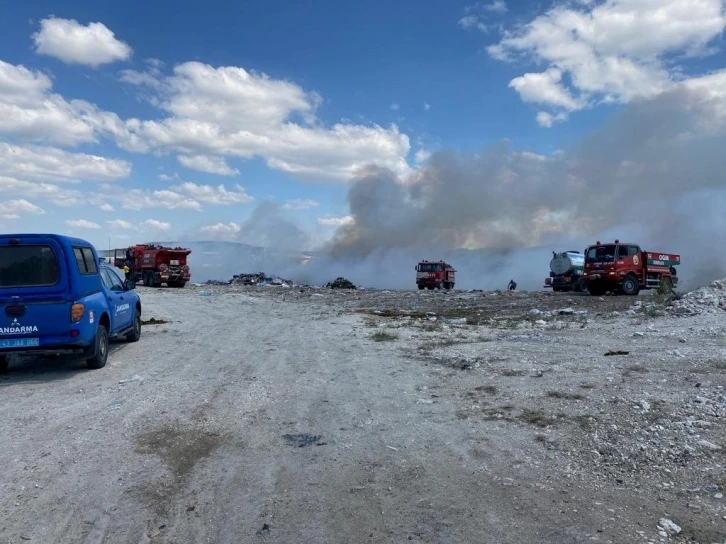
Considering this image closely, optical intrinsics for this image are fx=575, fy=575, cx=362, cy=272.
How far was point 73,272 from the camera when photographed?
28.6 ft

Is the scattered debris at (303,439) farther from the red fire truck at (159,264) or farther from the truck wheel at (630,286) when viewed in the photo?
the red fire truck at (159,264)

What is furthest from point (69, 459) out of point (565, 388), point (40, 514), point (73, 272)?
point (565, 388)

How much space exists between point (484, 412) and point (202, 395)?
362cm

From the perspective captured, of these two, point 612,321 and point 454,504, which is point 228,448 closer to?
point 454,504

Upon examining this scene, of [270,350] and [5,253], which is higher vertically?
[5,253]

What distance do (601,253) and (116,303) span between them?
22.2 meters

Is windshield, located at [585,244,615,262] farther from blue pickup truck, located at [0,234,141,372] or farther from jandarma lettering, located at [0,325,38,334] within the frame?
jandarma lettering, located at [0,325,38,334]

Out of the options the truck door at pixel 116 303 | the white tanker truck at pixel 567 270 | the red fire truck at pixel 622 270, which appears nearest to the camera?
the truck door at pixel 116 303

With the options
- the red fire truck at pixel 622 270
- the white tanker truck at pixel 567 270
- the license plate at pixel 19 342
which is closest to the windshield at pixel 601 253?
the red fire truck at pixel 622 270

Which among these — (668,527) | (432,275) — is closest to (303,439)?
(668,527)

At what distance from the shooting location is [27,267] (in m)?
8.58

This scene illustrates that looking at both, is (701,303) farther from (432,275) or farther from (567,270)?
(432,275)

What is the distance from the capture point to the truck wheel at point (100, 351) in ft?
30.1

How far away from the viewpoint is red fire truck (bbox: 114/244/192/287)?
37.9 metres
